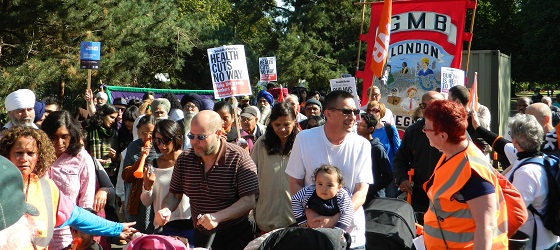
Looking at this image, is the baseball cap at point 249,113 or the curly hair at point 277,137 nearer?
the curly hair at point 277,137

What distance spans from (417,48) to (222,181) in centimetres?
813

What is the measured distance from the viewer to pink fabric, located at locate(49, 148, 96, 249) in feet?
18.6

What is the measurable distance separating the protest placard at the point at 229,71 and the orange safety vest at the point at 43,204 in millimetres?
5299

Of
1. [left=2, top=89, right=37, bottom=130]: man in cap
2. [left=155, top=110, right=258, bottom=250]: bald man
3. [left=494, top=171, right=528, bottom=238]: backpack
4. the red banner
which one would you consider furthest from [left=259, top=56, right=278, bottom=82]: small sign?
[left=494, top=171, right=528, bottom=238]: backpack

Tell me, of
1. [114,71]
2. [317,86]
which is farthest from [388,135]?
[317,86]

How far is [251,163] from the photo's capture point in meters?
5.56

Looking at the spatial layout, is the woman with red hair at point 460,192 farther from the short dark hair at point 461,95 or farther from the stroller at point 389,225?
the short dark hair at point 461,95

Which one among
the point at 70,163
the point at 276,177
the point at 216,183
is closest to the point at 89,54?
the point at 70,163

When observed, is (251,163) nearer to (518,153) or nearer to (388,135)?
(518,153)

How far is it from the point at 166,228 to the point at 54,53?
13.2 m

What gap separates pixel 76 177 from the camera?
573 centimetres

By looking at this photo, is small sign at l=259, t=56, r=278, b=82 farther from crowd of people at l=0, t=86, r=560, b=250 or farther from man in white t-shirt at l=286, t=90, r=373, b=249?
man in white t-shirt at l=286, t=90, r=373, b=249

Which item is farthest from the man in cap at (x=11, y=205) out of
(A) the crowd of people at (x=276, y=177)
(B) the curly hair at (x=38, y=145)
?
(B) the curly hair at (x=38, y=145)

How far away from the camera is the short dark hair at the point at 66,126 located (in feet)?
18.9
